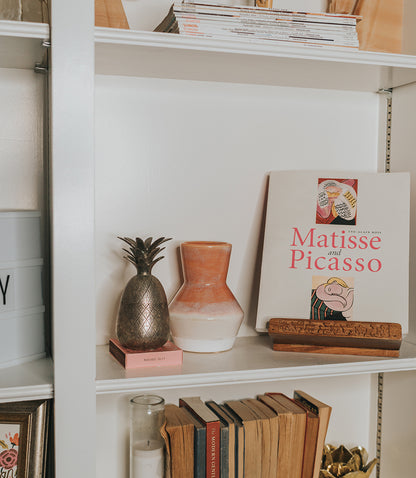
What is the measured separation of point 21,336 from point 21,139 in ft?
1.41

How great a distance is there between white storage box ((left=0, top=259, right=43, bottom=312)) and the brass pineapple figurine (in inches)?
6.5

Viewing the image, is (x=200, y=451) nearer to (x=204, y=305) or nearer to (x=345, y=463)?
(x=204, y=305)

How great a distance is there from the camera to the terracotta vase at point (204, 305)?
46.3 inches

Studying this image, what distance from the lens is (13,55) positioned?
108 centimetres

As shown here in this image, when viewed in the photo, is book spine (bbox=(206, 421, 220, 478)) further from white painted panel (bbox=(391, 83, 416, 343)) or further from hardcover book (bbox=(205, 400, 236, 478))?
white painted panel (bbox=(391, 83, 416, 343))

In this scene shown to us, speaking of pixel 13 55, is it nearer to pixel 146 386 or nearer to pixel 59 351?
pixel 59 351

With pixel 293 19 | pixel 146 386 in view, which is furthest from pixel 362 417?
pixel 293 19

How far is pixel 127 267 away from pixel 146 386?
0.34m

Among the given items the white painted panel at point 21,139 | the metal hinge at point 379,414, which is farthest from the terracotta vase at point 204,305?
the metal hinge at point 379,414

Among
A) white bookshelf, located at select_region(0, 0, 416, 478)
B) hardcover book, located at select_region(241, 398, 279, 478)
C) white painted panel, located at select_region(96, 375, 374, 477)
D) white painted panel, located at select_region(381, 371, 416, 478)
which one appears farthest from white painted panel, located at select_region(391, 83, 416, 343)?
hardcover book, located at select_region(241, 398, 279, 478)

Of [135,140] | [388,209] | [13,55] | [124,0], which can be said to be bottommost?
[388,209]

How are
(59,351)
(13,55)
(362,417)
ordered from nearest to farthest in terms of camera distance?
(59,351), (13,55), (362,417)

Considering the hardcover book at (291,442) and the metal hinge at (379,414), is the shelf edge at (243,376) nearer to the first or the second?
the hardcover book at (291,442)

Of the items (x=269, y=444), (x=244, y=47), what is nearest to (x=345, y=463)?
(x=269, y=444)
